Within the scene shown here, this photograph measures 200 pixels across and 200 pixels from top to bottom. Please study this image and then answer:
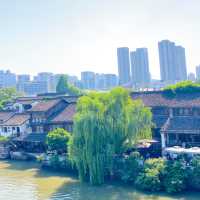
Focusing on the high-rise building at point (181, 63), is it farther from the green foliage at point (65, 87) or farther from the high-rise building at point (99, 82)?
the green foliage at point (65, 87)

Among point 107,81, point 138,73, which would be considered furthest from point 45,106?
point 107,81

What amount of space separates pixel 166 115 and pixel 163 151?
6.97m

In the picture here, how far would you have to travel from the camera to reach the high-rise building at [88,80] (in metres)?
172

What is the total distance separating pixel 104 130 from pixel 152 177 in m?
6.17

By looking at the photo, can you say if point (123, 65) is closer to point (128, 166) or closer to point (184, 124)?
point (184, 124)

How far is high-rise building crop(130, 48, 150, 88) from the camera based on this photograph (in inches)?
5457

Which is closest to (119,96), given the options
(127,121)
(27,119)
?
(127,121)

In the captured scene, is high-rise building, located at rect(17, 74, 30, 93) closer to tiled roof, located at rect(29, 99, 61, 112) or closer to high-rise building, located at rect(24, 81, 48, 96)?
high-rise building, located at rect(24, 81, 48, 96)

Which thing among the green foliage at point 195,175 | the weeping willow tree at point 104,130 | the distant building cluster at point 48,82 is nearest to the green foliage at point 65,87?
the weeping willow tree at point 104,130

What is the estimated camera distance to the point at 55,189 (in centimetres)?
3067

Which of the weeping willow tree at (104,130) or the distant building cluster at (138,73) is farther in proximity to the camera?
the distant building cluster at (138,73)

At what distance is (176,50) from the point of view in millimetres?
129125

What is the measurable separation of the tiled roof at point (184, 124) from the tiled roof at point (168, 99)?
203 centimetres

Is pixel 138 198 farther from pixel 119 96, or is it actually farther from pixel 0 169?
pixel 0 169
